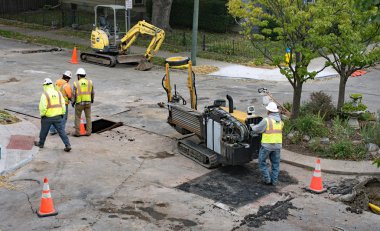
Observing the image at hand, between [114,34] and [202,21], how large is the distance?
9982 mm

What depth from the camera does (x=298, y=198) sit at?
33.1ft

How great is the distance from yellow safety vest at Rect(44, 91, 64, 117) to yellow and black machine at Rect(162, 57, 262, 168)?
2634mm

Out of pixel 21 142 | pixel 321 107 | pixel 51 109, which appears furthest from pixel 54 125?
pixel 321 107

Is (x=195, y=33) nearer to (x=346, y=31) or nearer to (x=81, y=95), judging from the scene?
(x=81, y=95)

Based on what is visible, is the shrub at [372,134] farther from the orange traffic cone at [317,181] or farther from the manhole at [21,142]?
the manhole at [21,142]

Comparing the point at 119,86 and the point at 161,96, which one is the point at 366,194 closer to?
the point at 161,96

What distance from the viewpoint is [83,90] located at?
1338cm

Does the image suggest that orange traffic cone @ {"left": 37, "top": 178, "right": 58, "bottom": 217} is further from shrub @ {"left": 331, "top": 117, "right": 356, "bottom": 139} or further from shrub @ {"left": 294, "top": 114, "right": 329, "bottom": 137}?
shrub @ {"left": 331, "top": 117, "right": 356, "bottom": 139}

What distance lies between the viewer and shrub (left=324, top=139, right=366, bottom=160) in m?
12.1

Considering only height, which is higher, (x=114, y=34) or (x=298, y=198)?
(x=114, y=34)

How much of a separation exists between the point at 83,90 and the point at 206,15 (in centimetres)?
1987

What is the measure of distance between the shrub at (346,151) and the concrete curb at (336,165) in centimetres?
23

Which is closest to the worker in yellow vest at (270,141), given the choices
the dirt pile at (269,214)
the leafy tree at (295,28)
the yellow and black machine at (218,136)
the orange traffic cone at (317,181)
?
the yellow and black machine at (218,136)

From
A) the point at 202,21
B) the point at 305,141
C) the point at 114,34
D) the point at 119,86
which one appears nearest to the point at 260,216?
the point at 305,141
